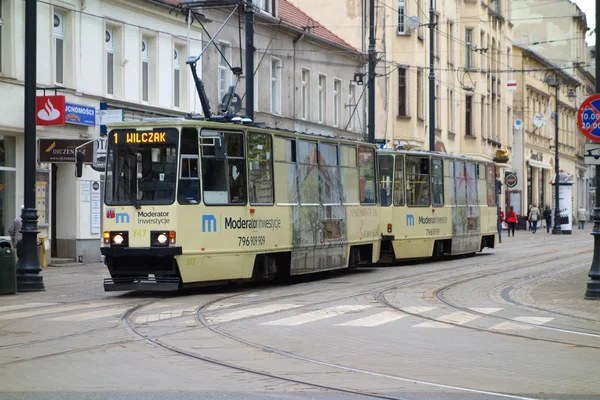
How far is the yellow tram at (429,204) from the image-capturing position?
2922 cm

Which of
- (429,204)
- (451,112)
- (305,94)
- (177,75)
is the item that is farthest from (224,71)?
(451,112)

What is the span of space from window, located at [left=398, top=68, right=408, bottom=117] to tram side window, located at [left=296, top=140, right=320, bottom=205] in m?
30.7

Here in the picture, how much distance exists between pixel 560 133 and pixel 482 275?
69.4 meters

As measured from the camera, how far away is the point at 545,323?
49.6 ft

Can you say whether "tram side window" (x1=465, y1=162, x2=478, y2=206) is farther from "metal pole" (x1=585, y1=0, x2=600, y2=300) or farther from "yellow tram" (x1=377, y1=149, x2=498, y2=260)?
"metal pole" (x1=585, y1=0, x2=600, y2=300)

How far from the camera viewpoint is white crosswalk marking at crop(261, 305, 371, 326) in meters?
14.8

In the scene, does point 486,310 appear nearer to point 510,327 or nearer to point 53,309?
point 510,327

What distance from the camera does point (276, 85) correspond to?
41.5m

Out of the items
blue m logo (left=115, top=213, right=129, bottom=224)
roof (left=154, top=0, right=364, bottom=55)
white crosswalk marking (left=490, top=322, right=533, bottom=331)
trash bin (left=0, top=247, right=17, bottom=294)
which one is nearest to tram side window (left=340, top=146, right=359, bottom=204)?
blue m logo (left=115, top=213, right=129, bottom=224)

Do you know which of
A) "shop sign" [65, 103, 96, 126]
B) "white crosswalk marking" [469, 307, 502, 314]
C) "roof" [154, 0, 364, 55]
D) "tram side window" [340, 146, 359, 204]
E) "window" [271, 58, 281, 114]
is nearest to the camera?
"white crosswalk marking" [469, 307, 502, 314]

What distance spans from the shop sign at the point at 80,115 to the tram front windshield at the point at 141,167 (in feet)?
34.5

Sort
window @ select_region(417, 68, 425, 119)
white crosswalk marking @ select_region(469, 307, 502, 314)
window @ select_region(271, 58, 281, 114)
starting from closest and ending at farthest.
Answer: white crosswalk marking @ select_region(469, 307, 502, 314), window @ select_region(271, 58, 281, 114), window @ select_region(417, 68, 425, 119)

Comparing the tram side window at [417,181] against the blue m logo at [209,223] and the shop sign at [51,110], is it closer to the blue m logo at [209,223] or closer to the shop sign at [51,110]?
the shop sign at [51,110]

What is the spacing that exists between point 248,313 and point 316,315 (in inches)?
38.3
